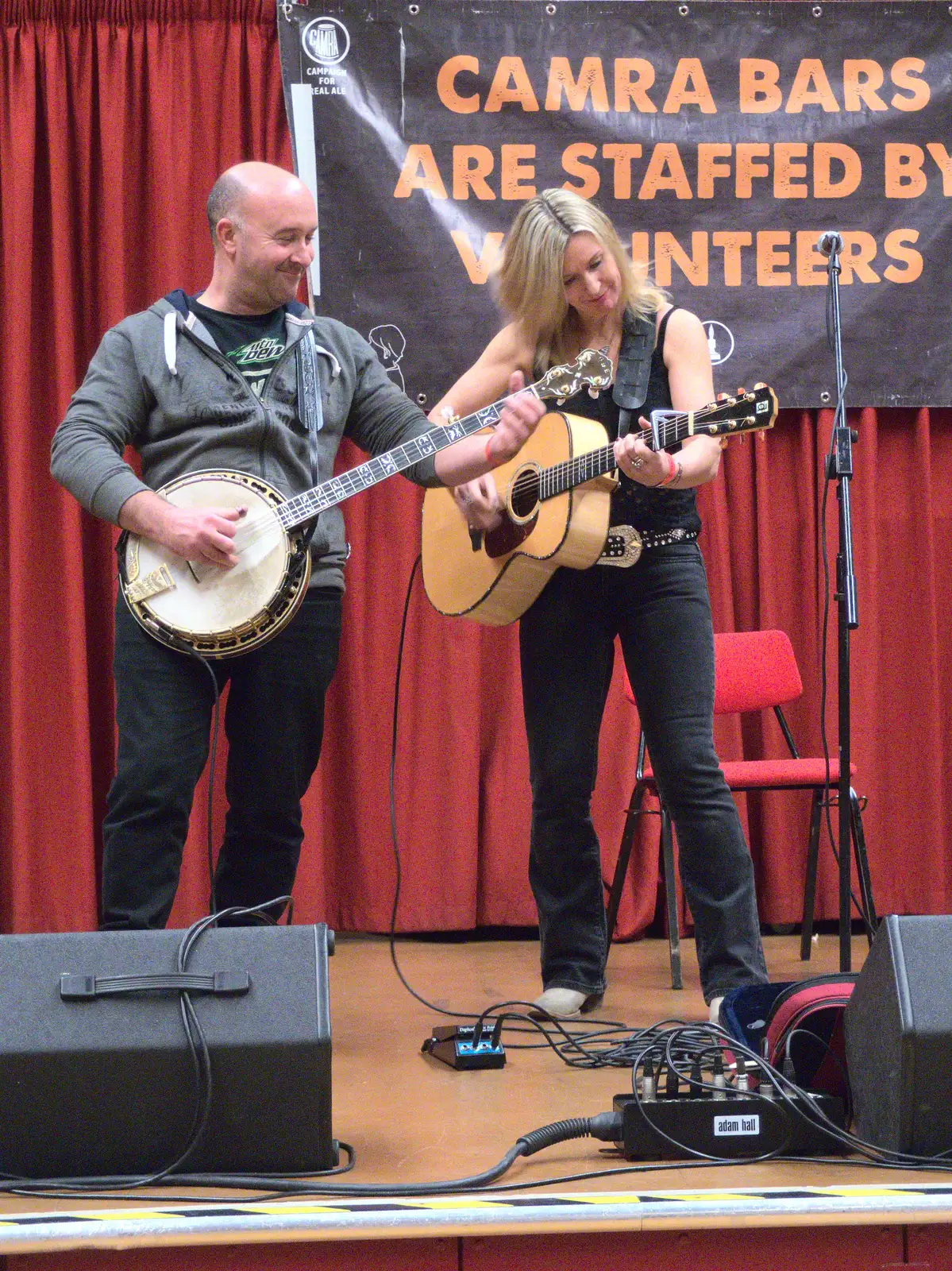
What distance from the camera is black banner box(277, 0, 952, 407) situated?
14.2 feet

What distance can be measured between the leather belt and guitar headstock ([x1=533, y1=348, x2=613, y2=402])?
296mm

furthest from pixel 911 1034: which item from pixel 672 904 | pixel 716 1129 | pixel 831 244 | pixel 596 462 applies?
pixel 672 904

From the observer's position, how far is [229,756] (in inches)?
110

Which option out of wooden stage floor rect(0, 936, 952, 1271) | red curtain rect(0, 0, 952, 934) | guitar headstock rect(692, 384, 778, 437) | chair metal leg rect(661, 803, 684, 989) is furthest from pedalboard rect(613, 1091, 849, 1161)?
red curtain rect(0, 0, 952, 934)

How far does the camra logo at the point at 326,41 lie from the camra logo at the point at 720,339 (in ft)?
4.54

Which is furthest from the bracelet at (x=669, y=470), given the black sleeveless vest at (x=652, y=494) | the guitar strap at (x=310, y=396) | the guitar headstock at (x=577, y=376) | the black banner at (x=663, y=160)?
the black banner at (x=663, y=160)

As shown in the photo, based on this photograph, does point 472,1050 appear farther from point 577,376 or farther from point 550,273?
point 550,273

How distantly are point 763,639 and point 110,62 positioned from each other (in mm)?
2683

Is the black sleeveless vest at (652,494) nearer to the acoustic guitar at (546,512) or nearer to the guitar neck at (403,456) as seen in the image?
the acoustic guitar at (546,512)

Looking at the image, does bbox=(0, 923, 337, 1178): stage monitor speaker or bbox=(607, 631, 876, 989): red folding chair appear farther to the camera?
bbox=(607, 631, 876, 989): red folding chair

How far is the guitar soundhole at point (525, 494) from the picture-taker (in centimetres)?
303

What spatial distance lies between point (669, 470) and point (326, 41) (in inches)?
92.1

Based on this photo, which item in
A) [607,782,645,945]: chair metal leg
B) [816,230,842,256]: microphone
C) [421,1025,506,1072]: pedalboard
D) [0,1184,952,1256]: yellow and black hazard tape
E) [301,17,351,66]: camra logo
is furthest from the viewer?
[301,17,351,66]: camra logo

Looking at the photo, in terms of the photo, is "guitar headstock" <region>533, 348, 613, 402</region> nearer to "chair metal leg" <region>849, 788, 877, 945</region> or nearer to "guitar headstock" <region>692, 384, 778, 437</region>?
"guitar headstock" <region>692, 384, 778, 437</region>
